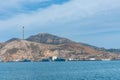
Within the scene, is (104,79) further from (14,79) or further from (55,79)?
(14,79)

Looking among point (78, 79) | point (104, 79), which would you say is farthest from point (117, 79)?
point (78, 79)

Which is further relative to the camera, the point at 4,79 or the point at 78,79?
the point at 4,79

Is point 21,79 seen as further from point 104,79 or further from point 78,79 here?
point 104,79

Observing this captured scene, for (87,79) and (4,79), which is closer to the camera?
(87,79)

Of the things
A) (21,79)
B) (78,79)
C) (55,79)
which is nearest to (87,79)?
(78,79)

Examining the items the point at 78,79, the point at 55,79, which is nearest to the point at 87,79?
the point at 78,79

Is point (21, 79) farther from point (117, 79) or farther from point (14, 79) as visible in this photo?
point (117, 79)

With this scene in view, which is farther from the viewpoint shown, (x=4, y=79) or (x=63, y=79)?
(x=4, y=79)
